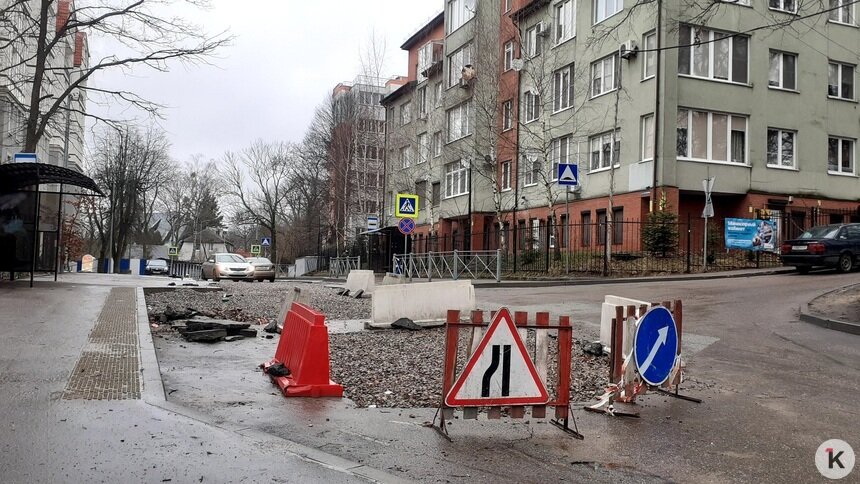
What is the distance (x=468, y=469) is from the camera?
4.59m

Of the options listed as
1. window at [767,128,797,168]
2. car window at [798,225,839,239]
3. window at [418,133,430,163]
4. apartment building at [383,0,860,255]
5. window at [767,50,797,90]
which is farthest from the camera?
window at [418,133,430,163]

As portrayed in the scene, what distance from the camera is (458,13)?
1635 inches

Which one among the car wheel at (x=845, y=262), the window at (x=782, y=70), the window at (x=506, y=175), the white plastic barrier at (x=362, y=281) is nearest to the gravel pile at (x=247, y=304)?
the white plastic barrier at (x=362, y=281)

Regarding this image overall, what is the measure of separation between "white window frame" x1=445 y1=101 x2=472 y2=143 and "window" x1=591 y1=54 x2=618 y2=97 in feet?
32.3

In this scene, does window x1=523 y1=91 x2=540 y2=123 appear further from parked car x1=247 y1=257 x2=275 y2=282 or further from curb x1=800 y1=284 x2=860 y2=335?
curb x1=800 y1=284 x2=860 y2=335

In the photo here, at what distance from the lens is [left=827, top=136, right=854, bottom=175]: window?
2931 centimetres

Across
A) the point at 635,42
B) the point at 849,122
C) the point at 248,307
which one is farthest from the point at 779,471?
the point at 849,122

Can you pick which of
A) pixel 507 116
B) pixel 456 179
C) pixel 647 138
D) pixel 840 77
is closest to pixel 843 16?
pixel 840 77

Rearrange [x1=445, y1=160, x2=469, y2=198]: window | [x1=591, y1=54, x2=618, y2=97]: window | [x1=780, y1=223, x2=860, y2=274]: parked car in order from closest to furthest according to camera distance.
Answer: [x1=780, y1=223, x2=860, y2=274]: parked car
[x1=591, y1=54, x2=618, y2=97]: window
[x1=445, y1=160, x2=469, y2=198]: window

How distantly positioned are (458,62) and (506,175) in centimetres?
926

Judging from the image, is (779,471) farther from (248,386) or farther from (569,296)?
(569,296)

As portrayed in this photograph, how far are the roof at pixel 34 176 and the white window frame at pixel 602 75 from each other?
2006 cm

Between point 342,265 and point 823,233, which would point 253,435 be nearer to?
point 823,233

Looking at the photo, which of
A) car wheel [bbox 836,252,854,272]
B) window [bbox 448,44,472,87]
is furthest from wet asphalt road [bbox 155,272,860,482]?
window [bbox 448,44,472,87]
